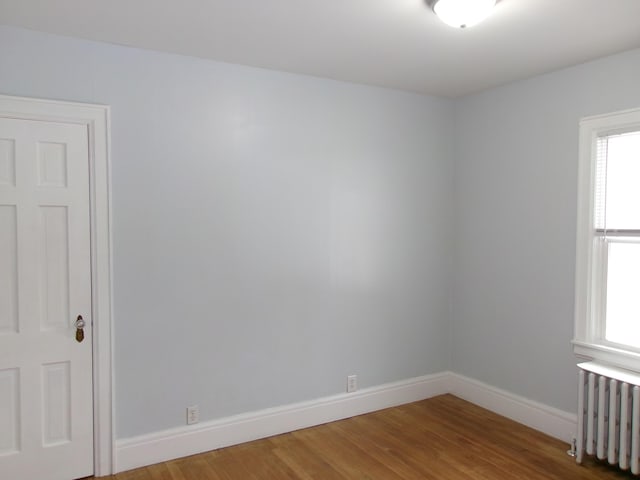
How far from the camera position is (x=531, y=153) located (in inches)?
140

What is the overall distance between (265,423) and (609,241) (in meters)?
2.65

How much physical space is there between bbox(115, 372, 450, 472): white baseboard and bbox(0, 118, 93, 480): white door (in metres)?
0.29

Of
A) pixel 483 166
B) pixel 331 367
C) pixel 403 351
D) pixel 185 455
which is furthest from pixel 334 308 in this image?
pixel 483 166

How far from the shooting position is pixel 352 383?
12.4 ft

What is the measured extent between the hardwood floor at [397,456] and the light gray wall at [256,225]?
29 centimetres

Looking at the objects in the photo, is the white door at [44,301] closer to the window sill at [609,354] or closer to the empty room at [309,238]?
the empty room at [309,238]

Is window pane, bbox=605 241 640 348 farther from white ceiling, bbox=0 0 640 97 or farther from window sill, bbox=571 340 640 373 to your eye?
white ceiling, bbox=0 0 640 97

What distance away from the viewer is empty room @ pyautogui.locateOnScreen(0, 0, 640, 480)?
2648 millimetres

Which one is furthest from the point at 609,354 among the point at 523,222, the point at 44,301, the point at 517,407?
the point at 44,301

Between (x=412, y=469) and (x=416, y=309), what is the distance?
1441mm

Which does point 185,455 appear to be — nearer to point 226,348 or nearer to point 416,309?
point 226,348

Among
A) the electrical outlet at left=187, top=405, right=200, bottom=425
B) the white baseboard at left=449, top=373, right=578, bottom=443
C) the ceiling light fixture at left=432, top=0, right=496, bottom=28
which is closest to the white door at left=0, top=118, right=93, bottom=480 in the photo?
the electrical outlet at left=187, top=405, right=200, bottom=425

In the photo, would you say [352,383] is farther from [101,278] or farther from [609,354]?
[101,278]

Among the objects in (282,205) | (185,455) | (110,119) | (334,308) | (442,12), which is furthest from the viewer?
(334,308)
